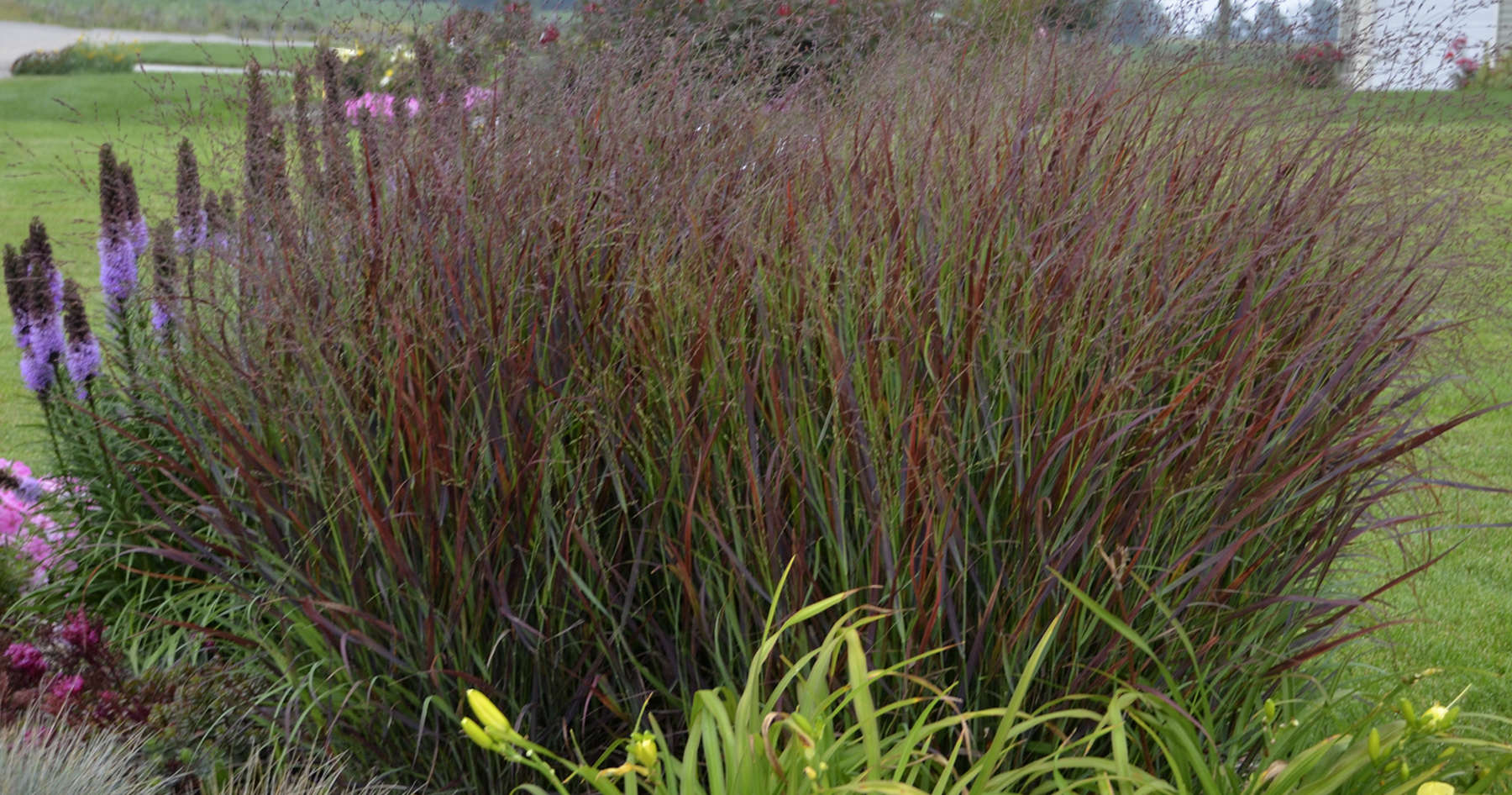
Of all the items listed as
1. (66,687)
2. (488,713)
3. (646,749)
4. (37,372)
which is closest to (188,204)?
(37,372)

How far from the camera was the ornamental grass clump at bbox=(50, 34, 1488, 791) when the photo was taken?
208 centimetres

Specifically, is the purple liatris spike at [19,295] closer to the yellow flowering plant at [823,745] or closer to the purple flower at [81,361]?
the purple flower at [81,361]

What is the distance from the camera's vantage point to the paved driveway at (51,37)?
101ft

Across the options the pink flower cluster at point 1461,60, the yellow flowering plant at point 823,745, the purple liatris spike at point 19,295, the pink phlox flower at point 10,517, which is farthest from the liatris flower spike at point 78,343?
the pink flower cluster at point 1461,60

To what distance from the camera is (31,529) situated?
3.72 m

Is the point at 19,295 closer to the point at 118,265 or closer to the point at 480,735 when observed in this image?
the point at 118,265

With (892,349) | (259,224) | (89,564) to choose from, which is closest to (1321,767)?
(892,349)

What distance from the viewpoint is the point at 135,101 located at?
19.2 metres

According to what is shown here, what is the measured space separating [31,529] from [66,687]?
1261mm

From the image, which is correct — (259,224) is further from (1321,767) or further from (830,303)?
(1321,767)

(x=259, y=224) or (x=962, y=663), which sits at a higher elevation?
(x=259, y=224)

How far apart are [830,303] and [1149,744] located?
104cm

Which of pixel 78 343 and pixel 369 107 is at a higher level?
pixel 369 107

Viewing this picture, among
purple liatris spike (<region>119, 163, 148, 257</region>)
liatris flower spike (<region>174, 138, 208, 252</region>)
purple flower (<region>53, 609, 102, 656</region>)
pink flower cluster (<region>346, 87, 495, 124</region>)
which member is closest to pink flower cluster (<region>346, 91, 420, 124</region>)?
pink flower cluster (<region>346, 87, 495, 124</region>)
